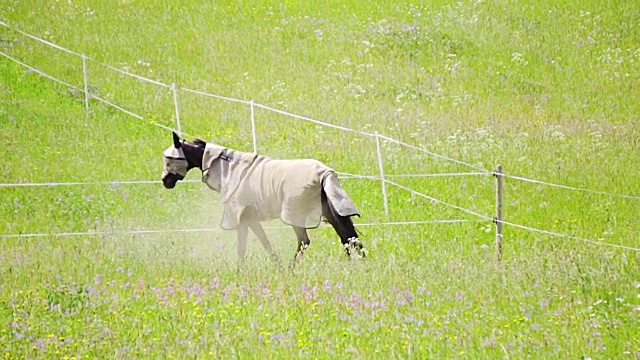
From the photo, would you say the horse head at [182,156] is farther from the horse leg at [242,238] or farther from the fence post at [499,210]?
the fence post at [499,210]

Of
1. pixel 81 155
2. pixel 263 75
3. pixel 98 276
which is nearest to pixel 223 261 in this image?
pixel 98 276

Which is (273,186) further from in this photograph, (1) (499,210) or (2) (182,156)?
(1) (499,210)

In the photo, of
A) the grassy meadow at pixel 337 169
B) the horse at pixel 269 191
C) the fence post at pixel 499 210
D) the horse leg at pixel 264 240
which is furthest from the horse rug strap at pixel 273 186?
the fence post at pixel 499 210

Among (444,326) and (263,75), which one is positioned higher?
(444,326)

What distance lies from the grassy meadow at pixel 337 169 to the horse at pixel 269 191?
406mm

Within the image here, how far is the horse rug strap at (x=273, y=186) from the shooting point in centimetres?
1054

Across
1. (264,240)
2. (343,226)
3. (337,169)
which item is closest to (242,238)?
(264,240)

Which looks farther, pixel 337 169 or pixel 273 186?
pixel 337 169

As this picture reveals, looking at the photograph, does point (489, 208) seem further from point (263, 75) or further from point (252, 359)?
point (263, 75)

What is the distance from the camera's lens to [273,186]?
10.8 meters

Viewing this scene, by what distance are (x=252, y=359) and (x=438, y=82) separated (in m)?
16.6

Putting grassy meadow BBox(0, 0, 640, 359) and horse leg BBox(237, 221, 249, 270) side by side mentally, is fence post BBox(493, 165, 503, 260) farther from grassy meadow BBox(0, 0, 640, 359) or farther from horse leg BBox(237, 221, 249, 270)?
horse leg BBox(237, 221, 249, 270)

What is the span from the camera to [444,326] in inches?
301

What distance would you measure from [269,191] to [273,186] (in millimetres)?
72
